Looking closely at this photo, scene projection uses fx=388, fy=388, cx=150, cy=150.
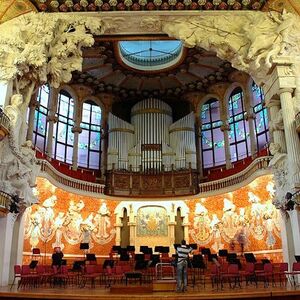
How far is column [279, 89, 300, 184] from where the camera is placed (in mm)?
12467

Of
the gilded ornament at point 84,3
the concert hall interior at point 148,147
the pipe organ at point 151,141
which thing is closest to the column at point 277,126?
the concert hall interior at point 148,147

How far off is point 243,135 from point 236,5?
8.88m

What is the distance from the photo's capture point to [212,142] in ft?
78.1

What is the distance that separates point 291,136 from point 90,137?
1387cm

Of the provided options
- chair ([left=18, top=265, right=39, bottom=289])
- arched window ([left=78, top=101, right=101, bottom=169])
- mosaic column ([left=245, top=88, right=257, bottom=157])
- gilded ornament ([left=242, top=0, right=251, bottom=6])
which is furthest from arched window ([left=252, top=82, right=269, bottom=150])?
chair ([left=18, top=265, right=39, bottom=289])

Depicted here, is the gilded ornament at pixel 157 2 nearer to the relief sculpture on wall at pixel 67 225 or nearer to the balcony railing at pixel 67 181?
the balcony railing at pixel 67 181

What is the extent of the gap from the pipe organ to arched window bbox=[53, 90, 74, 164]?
7.72 ft

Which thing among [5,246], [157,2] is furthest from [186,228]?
[157,2]

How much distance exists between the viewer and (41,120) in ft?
70.8

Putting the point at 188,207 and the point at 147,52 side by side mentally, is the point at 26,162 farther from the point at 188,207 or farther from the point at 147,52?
the point at 147,52

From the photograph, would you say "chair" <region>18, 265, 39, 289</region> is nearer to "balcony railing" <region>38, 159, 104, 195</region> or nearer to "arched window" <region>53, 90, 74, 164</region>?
"balcony railing" <region>38, 159, 104, 195</region>

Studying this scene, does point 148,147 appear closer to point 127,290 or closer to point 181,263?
point 181,263

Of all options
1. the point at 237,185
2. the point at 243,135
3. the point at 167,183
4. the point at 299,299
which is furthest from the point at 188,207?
the point at 299,299

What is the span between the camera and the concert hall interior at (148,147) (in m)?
13.0
